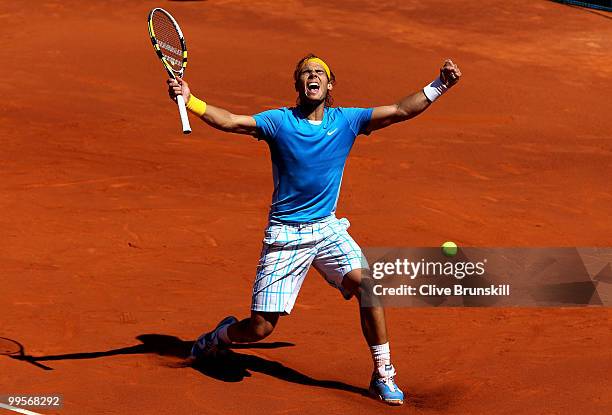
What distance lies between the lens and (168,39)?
9.03m

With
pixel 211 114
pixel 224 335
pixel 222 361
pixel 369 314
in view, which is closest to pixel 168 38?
pixel 211 114

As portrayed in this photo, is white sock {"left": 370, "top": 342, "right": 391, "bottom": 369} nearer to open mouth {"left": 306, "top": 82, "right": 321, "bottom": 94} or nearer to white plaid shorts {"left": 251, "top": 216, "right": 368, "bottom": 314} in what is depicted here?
white plaid shorts {"left": 251, "top": 216, "right": 368, "bottom": 314}

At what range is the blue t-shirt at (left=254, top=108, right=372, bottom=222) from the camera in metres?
7.76

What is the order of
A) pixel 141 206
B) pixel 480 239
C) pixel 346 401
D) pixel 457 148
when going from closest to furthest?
pixel 346 401, pixel 480 239, pixel 141 206, pixel 457 148

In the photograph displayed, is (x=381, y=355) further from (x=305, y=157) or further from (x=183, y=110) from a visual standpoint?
(x=183, y=110)

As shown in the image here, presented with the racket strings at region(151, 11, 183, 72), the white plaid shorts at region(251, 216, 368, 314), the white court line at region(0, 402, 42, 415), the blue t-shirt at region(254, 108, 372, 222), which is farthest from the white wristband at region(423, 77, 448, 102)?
the white court line at region(0, 402, 42, 415)

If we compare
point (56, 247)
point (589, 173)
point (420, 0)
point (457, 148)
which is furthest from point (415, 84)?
point (56, 247)

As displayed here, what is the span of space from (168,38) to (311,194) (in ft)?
6.84

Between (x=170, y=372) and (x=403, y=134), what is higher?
(x=403, y=134)

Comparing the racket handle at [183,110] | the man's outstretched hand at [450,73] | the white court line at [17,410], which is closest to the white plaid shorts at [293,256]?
the racket handle at [183,110]

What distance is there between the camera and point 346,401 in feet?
25.9

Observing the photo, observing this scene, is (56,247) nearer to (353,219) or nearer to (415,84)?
(353,219)

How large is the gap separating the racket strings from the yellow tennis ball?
3939 mm

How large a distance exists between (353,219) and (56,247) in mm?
3331
